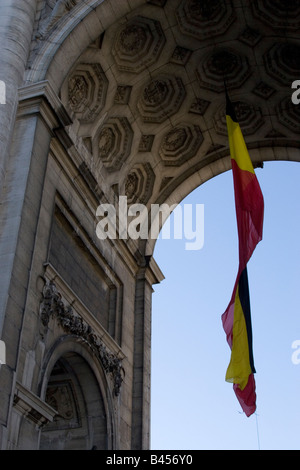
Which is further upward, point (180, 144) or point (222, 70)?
point (222, 70)

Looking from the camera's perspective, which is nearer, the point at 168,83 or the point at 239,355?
the point at 239,355

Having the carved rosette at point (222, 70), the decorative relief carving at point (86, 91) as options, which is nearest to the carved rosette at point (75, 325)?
the decorative relief carving at point (86, 91)

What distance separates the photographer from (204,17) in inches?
738

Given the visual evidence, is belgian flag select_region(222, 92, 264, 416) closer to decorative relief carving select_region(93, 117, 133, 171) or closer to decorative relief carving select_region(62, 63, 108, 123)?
decorative relief carving select_region(62, 63, 108, 123)

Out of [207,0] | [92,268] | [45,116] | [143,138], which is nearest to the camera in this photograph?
[45,116]

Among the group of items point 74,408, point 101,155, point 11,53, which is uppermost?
point 101,155

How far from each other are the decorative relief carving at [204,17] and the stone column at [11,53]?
194 inches

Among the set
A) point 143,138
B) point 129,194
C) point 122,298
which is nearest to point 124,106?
point 143,138

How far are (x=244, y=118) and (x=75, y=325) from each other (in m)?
10.3

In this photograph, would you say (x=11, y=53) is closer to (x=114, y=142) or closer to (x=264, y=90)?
(x=114, y=142)

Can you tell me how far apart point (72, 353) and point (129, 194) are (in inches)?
275

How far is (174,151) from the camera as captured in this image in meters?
21.6

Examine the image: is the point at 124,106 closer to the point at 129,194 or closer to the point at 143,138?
the point at 143,138

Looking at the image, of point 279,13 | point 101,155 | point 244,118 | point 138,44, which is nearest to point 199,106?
point 244,118
